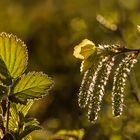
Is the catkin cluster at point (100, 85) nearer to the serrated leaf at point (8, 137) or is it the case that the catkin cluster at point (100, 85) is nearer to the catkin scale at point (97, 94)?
the catkin scale at point (97, 94)

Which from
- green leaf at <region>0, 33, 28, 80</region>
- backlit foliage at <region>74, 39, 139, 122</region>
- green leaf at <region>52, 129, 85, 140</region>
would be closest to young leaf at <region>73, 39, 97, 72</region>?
backlit foliage at <region>74, 39, 139, 122</region>

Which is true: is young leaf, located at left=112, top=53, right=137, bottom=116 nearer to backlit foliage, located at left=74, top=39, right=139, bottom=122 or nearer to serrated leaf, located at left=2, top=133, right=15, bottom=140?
backlit foliage, located at left=74, top=39, right=139, bottom=122

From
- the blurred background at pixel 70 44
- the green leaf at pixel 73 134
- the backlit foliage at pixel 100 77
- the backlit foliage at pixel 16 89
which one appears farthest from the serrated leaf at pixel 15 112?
the green leaf at pixel 73 134

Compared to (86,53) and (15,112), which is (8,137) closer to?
(15,112)

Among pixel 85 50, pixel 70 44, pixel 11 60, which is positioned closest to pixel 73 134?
pixel 85 50

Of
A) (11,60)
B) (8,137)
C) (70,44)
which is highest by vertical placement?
(70,44)

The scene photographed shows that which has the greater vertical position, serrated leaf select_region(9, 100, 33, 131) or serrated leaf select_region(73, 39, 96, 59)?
serrated leaf select_region(73, 39, 96, 59)
